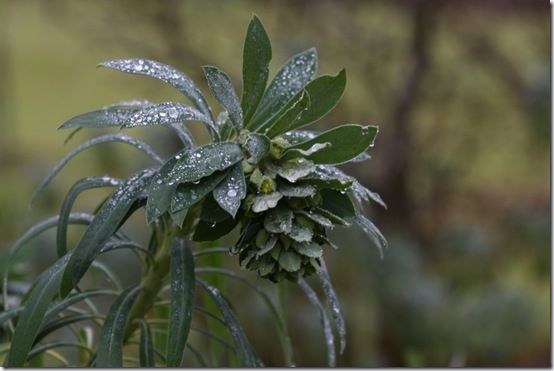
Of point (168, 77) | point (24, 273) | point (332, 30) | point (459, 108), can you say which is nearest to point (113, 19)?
point (332, 30)

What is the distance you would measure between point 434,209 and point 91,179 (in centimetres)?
290

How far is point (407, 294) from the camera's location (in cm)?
272

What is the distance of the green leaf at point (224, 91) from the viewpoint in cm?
58

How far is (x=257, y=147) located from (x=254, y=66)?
0.08m

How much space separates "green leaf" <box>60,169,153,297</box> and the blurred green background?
2.14m

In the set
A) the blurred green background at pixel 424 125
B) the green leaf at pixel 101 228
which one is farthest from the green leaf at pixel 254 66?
the blurred green background at pixel 424 125

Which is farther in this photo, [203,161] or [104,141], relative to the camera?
[104,141]

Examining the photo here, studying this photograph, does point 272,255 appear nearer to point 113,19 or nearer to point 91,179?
point 91,179

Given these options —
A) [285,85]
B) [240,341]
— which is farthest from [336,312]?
[285,85]

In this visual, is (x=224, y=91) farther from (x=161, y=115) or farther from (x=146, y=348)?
(x=146, y=348)

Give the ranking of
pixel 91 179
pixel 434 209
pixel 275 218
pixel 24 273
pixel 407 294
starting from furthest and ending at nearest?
pixel 434 209 → pixel 407 294 → pixel 24 273 → pixel 91 179 → pixel 275 218

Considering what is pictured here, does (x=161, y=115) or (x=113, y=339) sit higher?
(x=161, y=115)

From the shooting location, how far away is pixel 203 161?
538 mm

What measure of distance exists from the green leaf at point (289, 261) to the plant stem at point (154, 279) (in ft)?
0.42
